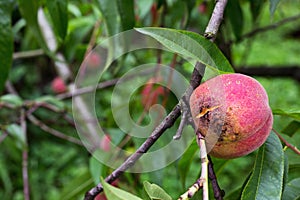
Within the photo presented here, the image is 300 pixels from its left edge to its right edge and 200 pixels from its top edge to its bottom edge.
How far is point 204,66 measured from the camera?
61cm

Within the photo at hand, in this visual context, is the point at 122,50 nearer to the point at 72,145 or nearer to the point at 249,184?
the point at 249,184

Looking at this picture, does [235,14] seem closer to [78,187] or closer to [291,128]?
[291,128]

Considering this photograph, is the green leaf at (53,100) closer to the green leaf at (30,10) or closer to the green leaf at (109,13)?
the green leaf at (30,10)

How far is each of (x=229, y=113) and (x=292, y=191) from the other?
0.72ft

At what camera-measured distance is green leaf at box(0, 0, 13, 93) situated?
952mm

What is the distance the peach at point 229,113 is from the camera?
566mm

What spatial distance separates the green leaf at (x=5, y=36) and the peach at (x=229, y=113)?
0.51m

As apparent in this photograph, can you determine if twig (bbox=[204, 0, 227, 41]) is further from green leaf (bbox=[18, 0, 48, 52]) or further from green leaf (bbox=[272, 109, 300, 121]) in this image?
green leaf (bbox=[18, 0, 48, 52])

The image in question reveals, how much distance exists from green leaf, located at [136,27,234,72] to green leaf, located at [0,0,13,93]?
461 mm

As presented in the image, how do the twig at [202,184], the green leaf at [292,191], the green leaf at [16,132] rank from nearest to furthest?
the twig at [202,184] < the green leaf at [292,191] < the green leaf at [16,132]

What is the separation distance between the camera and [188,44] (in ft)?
1.96

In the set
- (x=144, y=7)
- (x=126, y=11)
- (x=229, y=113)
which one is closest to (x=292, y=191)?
(x=229, y=113)

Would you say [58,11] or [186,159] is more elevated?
[58,11]

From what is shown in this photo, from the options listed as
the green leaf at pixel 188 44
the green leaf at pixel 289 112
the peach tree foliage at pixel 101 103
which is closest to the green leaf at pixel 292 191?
the peach tree foliage at pixel 101 103
